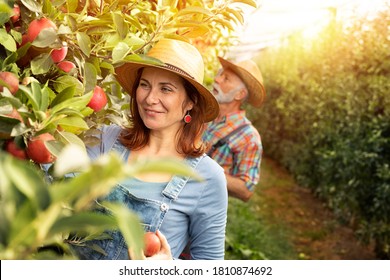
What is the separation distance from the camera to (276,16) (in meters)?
10.2

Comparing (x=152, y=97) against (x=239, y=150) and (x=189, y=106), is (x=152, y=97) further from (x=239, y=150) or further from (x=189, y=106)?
(x=239, y=150)

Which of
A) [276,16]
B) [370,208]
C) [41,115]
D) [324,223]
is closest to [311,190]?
[324,223]

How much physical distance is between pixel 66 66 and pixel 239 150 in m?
2.24

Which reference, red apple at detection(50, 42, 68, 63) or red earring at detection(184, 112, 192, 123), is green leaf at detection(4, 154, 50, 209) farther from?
red earring at detection(184, 112, 192, 123)

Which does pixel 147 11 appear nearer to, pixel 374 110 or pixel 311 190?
pixel 374 110

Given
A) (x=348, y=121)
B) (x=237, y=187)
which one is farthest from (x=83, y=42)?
(x=348, y=121)

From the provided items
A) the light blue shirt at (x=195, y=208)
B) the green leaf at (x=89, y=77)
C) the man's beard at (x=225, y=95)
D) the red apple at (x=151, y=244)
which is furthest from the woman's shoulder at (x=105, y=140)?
the man's beard at (x=225, y=95)

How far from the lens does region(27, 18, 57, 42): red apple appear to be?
105cm

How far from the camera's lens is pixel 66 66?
115 centimetres

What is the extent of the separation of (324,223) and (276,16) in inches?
179

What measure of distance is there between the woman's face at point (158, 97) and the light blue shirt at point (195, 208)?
0.13 metres

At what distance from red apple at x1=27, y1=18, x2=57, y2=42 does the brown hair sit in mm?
634

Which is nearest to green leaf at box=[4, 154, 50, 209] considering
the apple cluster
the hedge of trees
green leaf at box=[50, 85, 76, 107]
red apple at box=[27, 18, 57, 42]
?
the apple cluster

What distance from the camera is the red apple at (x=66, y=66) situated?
1145mm
